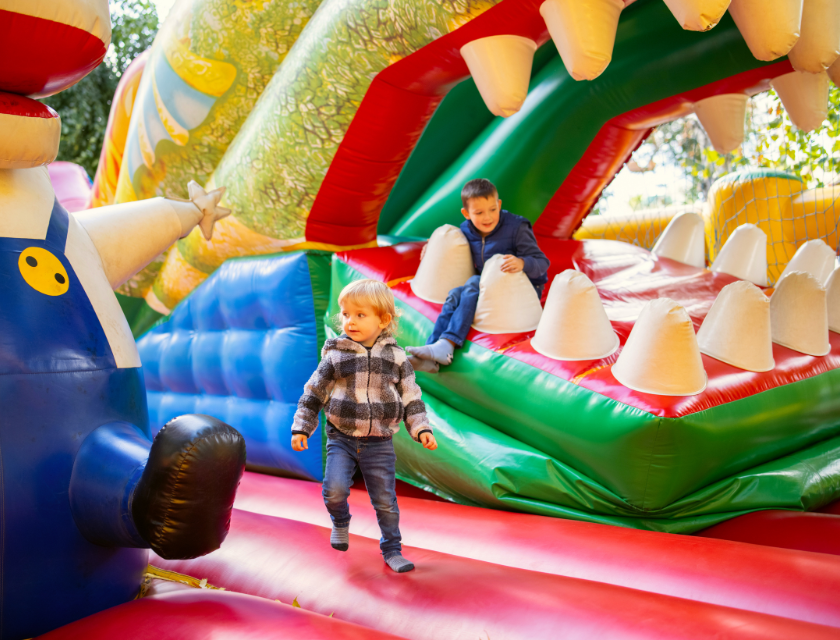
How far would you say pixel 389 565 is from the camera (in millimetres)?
1259

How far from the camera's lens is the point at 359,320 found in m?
1.31

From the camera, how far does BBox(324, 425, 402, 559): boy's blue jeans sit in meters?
1.30

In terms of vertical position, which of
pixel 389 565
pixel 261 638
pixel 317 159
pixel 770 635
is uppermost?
pixel 317 159

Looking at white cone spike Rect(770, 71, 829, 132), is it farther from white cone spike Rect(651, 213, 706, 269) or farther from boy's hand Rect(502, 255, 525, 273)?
boy's hand Rect(502, 255, 525, 273)

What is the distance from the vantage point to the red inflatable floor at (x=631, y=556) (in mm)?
1055

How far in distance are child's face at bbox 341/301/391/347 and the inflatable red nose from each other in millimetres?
594

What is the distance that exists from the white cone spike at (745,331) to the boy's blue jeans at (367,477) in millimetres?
798

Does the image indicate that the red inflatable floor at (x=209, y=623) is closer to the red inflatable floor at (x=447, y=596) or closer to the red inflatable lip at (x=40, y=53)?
the red inflatable floor at (x=447, y=596)

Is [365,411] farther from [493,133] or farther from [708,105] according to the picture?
[708,105]

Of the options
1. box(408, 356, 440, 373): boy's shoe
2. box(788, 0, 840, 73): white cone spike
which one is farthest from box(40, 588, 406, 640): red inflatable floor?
box(788, 0, 840, 73): white cone spike

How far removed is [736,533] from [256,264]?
144 cm

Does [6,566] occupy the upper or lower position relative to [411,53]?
lower

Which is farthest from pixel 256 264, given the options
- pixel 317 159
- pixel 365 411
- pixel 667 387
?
pixel 667 387

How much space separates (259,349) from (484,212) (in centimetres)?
75
